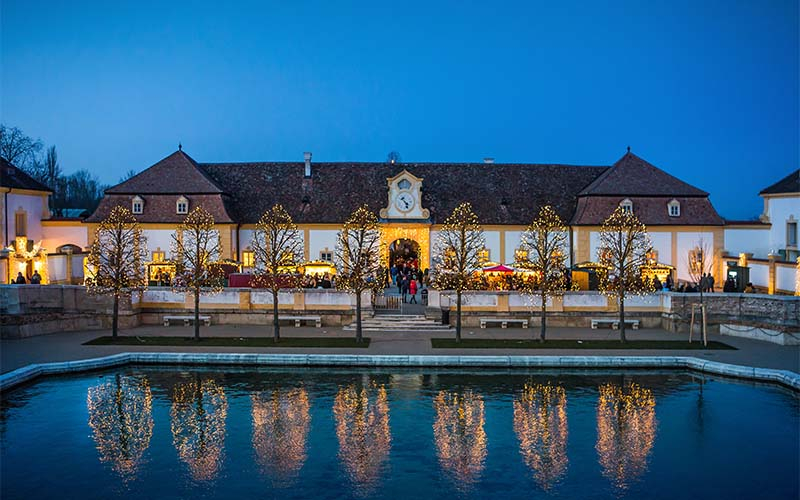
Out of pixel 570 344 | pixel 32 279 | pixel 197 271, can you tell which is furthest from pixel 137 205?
pixel 570 344

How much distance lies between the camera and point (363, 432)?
19.3 m

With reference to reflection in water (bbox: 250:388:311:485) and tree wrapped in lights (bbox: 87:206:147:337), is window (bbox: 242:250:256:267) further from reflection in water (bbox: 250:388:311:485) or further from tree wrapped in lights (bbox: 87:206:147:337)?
reflection in water (bbox: 250:388:311:485)

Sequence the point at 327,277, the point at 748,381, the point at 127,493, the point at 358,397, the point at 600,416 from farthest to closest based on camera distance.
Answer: the point at 327,277 → the point at 748,381 → the point at 358,397 → the point at 600,416 → the point at 127,493

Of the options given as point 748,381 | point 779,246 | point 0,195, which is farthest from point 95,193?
point 748,381

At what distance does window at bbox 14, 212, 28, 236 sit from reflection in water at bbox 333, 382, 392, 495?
3292 cm

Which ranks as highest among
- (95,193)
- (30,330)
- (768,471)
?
(95,193)

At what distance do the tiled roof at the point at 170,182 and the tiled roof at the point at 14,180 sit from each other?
537cm

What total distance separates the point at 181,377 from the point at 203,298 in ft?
35.3

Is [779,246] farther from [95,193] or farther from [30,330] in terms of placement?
[95,193]

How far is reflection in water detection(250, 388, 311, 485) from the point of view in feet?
55.1

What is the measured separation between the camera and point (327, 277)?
4156 cm

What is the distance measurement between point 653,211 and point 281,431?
3337 cm

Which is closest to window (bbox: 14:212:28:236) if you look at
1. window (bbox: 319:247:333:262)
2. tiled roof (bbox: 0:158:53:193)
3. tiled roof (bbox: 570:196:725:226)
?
tiled roof (bbox: 0:158:53:193)

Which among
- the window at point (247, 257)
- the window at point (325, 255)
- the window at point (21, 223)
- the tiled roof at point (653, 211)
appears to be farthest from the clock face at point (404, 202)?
the window at point (21, 223)
